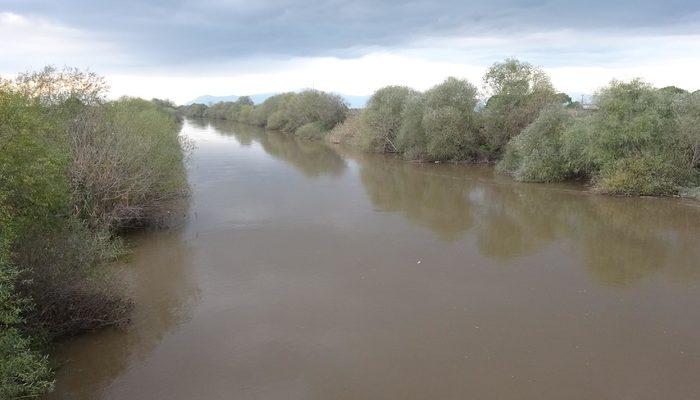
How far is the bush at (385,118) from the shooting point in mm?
44906

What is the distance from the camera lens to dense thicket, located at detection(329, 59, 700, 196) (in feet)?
81.6

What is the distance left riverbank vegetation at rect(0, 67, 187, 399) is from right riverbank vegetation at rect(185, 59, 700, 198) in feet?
70.0

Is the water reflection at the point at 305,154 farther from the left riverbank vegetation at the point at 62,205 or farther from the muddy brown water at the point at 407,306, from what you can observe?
the left riverbank vegetation at the point at 62,205

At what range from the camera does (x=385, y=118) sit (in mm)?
45062

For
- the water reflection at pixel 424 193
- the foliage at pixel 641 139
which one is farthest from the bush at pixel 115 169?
the foliage at pixel 641 139

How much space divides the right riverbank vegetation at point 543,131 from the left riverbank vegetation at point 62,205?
21.3m

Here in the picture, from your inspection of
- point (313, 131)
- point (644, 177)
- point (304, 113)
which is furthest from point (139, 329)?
point (304, 113)

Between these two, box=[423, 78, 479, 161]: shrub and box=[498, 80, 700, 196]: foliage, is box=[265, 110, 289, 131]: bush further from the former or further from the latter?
box=[498, 80, 700, 196]: foliage

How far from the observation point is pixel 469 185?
30.2 meters

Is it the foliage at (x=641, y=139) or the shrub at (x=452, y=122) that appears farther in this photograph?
the shrub at (x=452, y=122)

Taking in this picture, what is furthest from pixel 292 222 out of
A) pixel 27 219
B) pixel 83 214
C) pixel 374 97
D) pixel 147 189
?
pixel 374 97

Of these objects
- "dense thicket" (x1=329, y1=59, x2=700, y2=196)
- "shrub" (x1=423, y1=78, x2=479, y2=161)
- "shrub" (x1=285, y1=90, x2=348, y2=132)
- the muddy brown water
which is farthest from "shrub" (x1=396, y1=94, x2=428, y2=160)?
"shrub" (x1=285, y1=90, x2=348, y2=132)

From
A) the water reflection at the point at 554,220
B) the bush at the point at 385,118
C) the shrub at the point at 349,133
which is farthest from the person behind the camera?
the shrub at the point at 349,133

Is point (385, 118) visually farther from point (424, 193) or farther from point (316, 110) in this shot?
point (316, 110)
